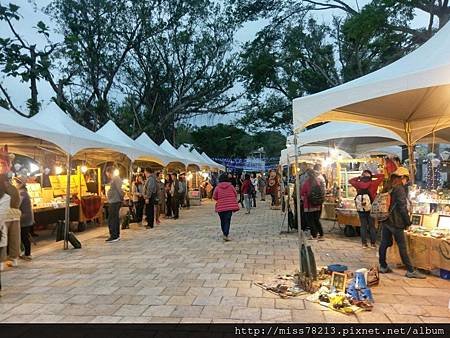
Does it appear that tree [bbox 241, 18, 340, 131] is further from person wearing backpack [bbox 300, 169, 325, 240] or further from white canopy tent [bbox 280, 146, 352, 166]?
person wearing backpack [bbox 300, 169, 325, 240]

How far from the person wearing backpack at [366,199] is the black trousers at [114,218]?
526 cm

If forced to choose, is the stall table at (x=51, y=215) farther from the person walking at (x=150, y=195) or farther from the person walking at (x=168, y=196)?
the person walking at (x=168, y=196)

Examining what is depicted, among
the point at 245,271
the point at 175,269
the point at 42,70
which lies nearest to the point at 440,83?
the point at 245,271

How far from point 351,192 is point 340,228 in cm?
100

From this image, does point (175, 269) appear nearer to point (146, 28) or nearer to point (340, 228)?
point (340, 228)

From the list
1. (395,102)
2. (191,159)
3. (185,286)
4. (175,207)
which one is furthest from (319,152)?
(185,286)

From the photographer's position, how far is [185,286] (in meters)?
4.85

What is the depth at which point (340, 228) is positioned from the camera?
32.3 ft

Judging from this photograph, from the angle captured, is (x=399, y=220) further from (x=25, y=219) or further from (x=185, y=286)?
(x=25, y=219)

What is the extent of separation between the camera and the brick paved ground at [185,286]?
381 cm

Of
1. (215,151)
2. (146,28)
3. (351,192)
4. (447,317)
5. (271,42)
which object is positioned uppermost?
(146,28)

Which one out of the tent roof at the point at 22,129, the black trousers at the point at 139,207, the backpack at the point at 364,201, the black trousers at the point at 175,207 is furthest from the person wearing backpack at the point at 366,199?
the black trousers at the point at 175,207

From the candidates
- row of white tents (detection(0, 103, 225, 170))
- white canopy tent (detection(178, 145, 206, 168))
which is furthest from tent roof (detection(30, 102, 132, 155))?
white canopy tent (detection(178, 145, 206, 168))

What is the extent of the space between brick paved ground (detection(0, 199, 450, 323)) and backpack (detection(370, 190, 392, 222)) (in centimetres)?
85
